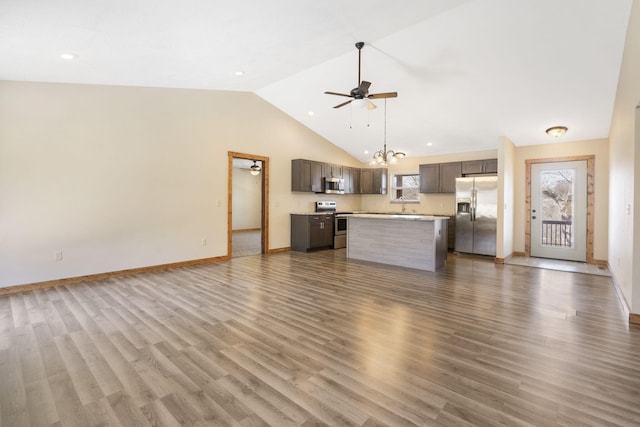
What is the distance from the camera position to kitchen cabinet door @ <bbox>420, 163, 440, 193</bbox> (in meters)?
7.87

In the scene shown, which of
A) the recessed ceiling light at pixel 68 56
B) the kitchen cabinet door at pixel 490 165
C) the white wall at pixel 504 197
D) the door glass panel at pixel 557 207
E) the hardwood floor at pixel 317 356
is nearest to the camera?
the hardwood floor at pixel 317 356

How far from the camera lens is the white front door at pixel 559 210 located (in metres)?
6.20

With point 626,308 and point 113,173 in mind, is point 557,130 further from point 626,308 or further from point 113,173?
point 113,173

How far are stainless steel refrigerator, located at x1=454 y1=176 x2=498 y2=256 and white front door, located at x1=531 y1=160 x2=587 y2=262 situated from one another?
97 cm

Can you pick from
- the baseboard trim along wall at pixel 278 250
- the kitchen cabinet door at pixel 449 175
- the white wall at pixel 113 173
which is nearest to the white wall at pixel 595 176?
the kitchen cabinet door at pixel 449 175

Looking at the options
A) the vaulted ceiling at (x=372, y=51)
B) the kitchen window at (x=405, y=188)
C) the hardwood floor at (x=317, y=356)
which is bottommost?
the hardwood floor at (x=317, y=356)

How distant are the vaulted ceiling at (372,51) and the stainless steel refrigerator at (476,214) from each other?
119cm

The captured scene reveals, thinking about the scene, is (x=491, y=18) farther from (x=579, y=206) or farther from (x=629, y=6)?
(x=579, y=206)

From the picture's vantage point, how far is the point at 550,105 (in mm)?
5047

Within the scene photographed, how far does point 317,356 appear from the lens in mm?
2402

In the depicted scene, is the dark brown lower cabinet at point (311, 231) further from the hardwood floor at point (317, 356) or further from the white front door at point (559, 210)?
the white front door at point (559, 210)

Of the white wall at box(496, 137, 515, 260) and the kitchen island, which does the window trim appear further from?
the kitchen island

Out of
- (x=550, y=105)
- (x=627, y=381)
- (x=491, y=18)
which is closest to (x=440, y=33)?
(x=491, y=18)

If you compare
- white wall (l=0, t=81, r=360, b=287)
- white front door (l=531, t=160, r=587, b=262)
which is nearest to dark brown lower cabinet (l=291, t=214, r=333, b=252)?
white wall (l=0, t=81, r=360, b=287)
